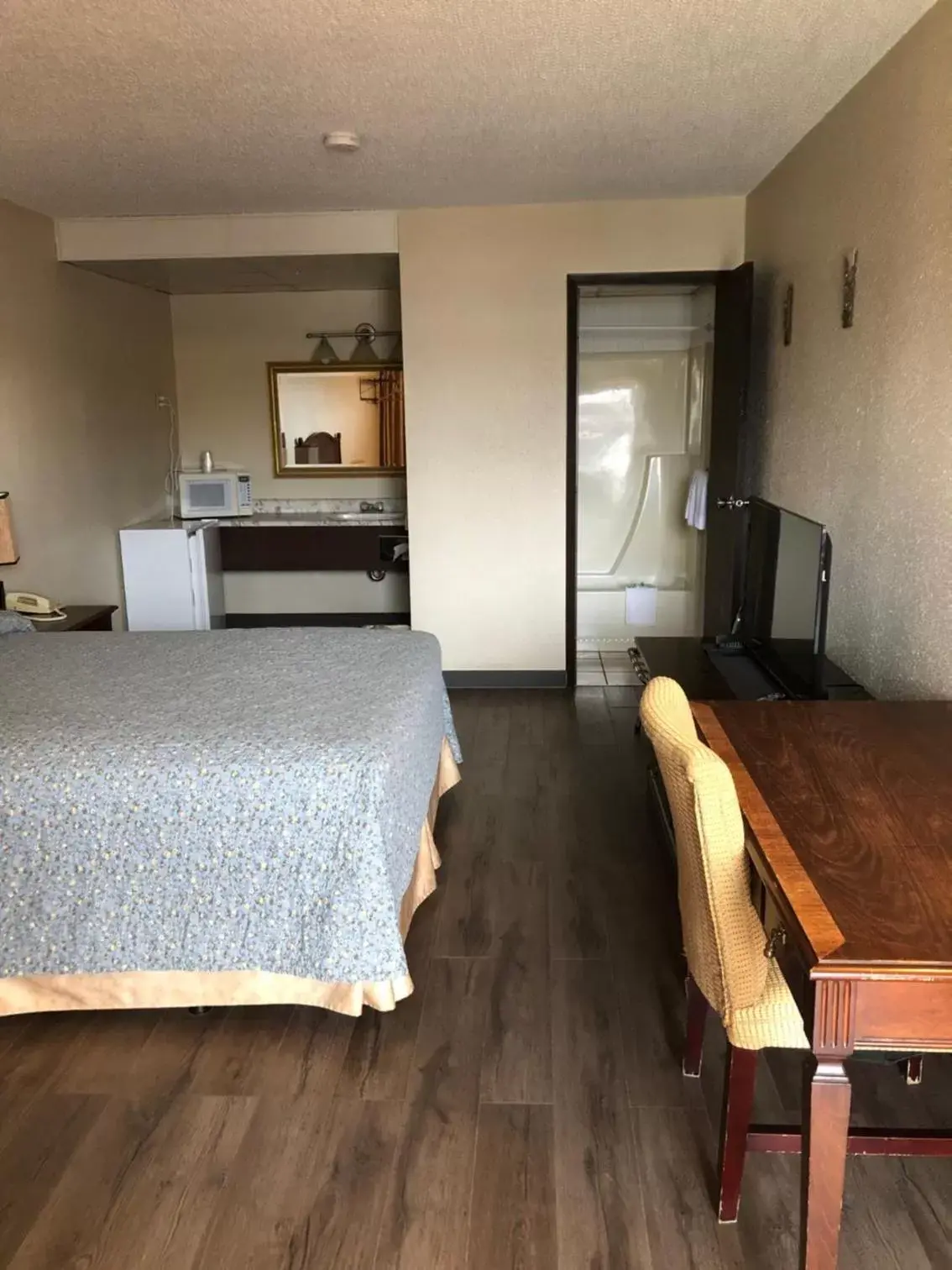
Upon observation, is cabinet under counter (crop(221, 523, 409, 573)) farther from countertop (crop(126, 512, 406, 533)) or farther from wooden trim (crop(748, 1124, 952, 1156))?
wooden trim (crop(748, 1124, 952, 1156))

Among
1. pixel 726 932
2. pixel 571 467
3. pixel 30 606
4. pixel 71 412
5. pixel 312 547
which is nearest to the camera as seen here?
pixel 726 932

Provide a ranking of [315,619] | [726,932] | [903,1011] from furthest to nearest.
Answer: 1. [315,619]
2. [726,932]
3. [903,1011]

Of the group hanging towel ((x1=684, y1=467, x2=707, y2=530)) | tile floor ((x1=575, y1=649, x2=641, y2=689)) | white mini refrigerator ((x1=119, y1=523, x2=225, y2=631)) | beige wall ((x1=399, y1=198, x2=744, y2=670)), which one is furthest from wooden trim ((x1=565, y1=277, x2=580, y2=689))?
white mini refrigerator ((x1=119, y1=523, x2=225, y2=631))

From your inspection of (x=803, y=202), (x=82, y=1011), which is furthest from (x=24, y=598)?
(x=803, y=202)

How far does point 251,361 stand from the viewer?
6.00 metres

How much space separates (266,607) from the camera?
6359mm

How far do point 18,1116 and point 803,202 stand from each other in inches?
146

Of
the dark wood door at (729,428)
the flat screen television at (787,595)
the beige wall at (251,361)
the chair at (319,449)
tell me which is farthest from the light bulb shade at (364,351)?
the flat screen television at (787,595)

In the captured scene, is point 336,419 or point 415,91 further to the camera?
point 336,419

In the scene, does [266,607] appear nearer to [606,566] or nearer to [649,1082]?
[606,566]

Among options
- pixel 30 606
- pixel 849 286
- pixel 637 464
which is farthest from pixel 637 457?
pixel 30 606

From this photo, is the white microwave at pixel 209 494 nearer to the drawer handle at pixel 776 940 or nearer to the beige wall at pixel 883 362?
the beige wall at pixel 883 362

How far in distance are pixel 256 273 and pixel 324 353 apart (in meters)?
0.77

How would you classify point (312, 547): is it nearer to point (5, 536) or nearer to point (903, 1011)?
point (5, 536)
